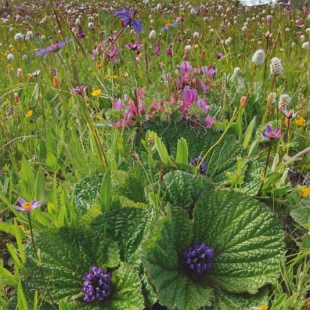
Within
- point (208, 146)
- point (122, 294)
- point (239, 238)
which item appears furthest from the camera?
point (208, 146)

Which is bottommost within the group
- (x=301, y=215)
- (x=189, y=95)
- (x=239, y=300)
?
(x=239, y=300)

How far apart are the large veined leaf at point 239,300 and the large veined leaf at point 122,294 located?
8.4 inches

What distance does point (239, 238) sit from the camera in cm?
116

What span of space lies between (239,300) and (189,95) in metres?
0.94

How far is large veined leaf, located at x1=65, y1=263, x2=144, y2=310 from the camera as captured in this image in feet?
3.34

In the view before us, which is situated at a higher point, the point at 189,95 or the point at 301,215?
the point at 189,95

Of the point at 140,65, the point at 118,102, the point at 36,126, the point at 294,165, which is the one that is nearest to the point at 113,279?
the point at 118,102

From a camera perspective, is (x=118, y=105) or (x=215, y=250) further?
(x=118, y=105)

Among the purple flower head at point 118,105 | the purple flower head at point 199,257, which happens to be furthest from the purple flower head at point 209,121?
the purple flower head at point 199,257

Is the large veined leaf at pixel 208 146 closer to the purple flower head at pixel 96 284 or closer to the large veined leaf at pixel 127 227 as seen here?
the large veined leaf at pixel 127 227

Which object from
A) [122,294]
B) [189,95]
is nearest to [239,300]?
[122,294]

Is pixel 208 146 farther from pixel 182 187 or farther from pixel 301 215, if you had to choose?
pixel 301 215

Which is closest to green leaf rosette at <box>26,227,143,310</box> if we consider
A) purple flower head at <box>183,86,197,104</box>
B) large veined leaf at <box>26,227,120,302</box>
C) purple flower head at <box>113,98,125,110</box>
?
large veined leaf at <box>26,227,120,302</box>

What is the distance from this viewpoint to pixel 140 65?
2.60 meters
